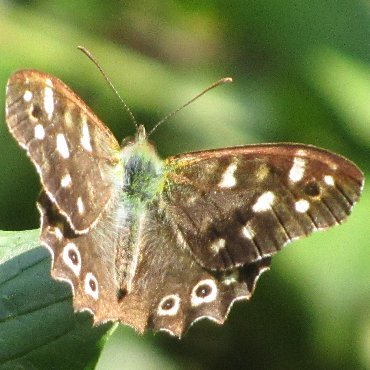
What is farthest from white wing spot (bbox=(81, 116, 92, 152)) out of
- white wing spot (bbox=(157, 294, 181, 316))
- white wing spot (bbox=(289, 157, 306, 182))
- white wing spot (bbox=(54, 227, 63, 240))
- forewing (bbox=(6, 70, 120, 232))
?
white wing spot (bbox=(289, 157, 306, 182))

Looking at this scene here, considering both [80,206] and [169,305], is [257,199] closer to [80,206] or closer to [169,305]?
[169,305]

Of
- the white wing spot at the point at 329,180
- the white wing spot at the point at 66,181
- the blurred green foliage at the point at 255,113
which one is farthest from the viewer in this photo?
the blurred green foliage at the point at 255,113

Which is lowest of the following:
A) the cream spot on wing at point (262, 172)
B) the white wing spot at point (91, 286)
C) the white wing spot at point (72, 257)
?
the white wing spot at point (91, 286)

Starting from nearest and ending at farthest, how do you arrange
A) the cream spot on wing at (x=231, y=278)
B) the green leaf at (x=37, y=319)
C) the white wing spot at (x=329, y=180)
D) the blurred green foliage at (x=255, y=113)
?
the green leaf at (x=37, y=319)
the white wing spot at (x=329, y=180)
the cream spot on wing at (x=231, y=278)
the blurred green foliage at (x=255, y=113)

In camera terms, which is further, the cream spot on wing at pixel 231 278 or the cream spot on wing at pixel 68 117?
the cream spot on wing at pixel 231 278

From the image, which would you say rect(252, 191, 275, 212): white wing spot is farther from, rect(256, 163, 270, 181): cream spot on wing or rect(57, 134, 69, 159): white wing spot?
rect(57, 134, 69, 159): white wing spot

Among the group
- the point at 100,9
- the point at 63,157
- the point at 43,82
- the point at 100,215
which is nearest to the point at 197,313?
the point at 100,215

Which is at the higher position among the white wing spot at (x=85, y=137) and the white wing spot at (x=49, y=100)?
the white wing spot at (x=49, y=100)

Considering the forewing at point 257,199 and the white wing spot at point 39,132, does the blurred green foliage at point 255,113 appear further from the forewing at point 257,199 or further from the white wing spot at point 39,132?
the white wing spot at point 39,132

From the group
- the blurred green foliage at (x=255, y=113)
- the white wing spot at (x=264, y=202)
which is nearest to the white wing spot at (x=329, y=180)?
the white wing spot at (x=264, y=202)
